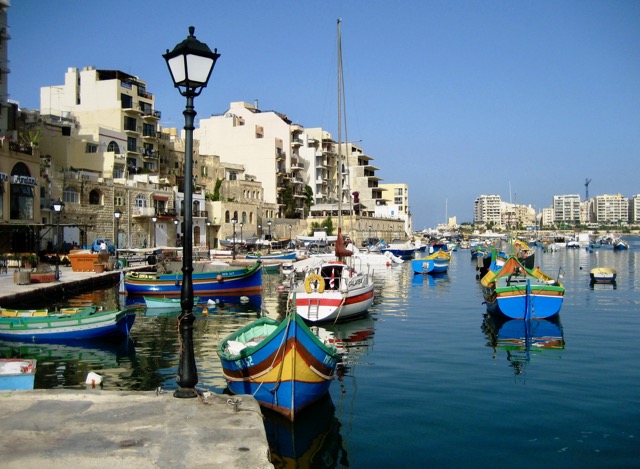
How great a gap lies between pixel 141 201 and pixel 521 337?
44698 mm

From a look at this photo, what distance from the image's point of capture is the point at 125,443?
21.3 ft

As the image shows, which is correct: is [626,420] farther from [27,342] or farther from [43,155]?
[43,155]

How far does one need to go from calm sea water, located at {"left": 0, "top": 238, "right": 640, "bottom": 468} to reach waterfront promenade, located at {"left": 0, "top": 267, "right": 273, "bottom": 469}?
9.50 ft

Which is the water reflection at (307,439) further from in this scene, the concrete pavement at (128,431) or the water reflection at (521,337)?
the water reflection at (521,337)

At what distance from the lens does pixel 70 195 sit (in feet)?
165

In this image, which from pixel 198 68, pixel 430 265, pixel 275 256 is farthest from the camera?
pixel 275 256

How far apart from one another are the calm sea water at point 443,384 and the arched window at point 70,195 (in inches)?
1078

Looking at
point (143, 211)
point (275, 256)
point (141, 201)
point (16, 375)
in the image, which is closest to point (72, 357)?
point (16, 375)

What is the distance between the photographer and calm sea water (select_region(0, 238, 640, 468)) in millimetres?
10289

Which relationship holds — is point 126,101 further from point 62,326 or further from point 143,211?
point 62,326

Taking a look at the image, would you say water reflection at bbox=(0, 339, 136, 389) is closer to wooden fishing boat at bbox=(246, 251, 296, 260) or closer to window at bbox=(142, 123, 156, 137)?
wooden fishing boat at bbox=(246, 251, 296, 260)

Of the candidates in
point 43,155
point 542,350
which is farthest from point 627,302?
point 43,155

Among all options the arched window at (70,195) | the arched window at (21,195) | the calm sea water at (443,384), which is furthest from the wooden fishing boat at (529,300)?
the arched window at (70,195)

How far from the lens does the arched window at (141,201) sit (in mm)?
57781
